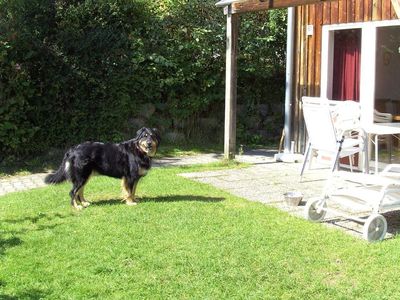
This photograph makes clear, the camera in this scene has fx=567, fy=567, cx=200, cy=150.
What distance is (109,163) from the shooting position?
6.53m

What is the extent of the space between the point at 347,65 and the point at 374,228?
15.0 ft

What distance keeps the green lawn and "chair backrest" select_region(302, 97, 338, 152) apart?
141 cm

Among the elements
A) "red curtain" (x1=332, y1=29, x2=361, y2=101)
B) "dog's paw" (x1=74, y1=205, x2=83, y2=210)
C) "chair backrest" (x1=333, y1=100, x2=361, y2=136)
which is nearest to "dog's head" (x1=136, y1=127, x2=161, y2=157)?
"dog's paw" (x1=74, y1=205, x2=83, y2=210)

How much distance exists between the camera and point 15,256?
192 inches

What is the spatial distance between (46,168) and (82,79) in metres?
1.79

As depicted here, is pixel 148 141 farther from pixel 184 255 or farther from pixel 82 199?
pixel 184 255

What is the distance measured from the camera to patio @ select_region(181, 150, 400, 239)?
5.83 meters

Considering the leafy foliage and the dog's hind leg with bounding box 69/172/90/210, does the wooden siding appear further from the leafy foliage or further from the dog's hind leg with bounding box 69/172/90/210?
the dog's hind leg with bounding box 69/172/90/210

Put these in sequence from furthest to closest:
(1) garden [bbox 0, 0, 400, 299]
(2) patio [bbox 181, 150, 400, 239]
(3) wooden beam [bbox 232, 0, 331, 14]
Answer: (3) wooden beam [bbox 232, 0, 331, 14]
(2) patio [bbox 181, 150, 400, 239]
(1) garden [bbox 0, 0, 400, 299]

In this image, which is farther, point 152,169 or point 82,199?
point 152,169

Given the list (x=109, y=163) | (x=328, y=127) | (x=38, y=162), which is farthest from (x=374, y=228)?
(x=38, y=162)

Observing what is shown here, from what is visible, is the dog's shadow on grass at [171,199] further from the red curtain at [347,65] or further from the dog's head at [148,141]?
the red curtain at [347,65]

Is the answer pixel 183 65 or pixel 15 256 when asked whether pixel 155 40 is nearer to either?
pixel 183 65

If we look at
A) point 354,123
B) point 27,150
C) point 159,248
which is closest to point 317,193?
point 354,123
